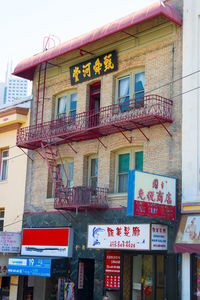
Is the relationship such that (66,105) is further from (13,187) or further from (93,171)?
(13,187)

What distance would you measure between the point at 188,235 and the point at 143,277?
3.14 m

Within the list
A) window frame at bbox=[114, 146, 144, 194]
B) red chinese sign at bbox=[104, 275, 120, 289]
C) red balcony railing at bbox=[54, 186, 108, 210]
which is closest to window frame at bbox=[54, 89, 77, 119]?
window frame at bbox=[114, 146, 144, 194]

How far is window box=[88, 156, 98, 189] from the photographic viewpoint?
68.2 feet

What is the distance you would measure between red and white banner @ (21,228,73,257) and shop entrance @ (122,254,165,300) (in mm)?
3045

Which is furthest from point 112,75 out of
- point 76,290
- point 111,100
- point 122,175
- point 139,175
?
point 76,290

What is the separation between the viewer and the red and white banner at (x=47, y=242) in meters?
20.2

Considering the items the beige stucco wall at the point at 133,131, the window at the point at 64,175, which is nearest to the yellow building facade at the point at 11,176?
the beige stucco wall at the point at 133,131

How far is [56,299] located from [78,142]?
296 inches

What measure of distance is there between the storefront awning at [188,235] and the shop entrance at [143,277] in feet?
5.59

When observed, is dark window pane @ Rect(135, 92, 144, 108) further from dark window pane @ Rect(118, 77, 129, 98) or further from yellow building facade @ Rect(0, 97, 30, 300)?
yellow building facade @ Rect(0, 97, 30, 300)

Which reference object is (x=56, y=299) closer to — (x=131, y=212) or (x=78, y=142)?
(x=78, y=142)

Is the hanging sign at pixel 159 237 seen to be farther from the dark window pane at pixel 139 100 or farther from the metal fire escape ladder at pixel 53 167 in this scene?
the dark window pane at pixel 139 100

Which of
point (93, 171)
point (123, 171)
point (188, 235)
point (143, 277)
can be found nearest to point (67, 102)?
point (93, 171)

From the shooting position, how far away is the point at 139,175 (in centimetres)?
1480
